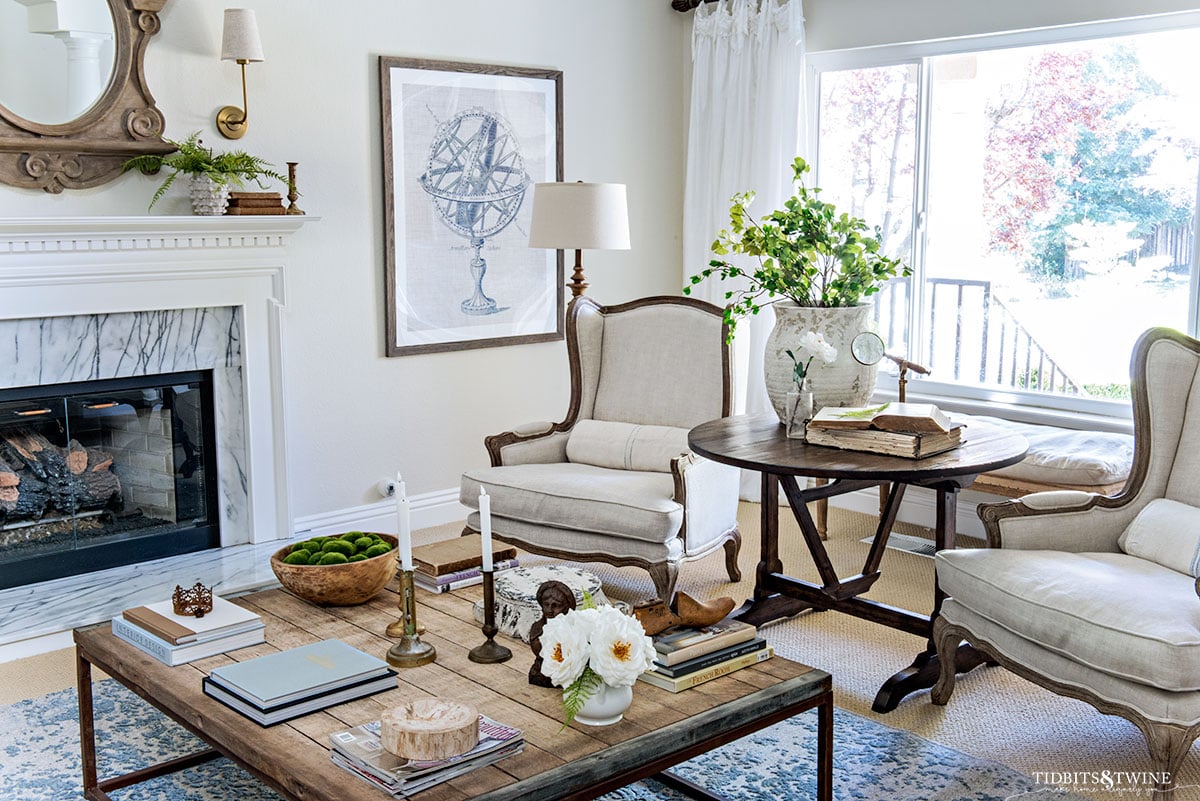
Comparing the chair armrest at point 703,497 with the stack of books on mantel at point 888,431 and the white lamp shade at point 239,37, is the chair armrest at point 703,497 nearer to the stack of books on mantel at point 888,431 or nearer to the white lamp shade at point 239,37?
the stack of books on mantel at point 888,431

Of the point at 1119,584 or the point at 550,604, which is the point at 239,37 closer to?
the point at 550,604

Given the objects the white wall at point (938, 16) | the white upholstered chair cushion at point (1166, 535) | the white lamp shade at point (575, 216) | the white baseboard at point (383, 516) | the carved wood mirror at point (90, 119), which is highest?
the white wall at point (938, 16)

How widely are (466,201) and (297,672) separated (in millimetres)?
3087

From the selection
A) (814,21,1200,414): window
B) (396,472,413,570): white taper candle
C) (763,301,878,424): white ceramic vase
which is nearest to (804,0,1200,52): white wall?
(814,21,1200,414): window

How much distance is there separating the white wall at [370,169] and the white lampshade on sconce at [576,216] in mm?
828

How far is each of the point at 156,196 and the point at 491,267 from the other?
1.52m

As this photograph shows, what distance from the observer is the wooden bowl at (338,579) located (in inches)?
109

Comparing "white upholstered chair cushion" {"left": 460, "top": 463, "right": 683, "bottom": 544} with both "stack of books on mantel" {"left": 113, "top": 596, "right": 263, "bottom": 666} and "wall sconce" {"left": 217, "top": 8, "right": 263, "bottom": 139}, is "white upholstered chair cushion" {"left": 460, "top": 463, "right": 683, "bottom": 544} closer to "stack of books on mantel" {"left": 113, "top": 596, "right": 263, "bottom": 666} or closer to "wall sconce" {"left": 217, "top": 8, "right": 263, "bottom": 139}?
"stack of books on mantel" {"left": 113, "top": 596, "right": 263, "bottom": 666}

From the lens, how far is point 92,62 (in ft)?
13.2

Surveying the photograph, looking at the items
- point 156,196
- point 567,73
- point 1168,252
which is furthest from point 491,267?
point 1168,252

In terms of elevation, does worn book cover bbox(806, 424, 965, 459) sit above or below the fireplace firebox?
above

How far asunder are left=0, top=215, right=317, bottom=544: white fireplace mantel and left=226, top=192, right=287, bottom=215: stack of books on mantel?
0.13ft

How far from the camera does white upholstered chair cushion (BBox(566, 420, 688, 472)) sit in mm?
4230

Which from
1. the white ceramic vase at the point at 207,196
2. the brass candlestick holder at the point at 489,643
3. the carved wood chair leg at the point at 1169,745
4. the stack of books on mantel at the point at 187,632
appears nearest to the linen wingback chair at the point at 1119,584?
the carved wood chair leg at the point at 1169,745
